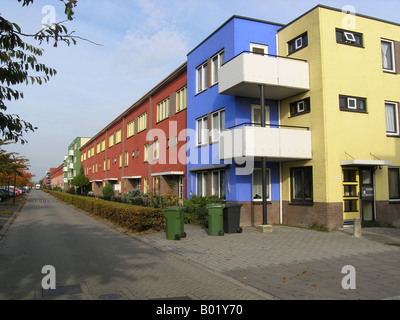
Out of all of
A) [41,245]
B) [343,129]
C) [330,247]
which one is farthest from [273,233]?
[41,245]

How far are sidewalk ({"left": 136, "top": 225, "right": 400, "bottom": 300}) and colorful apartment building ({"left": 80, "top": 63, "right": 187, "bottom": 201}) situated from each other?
354 inches

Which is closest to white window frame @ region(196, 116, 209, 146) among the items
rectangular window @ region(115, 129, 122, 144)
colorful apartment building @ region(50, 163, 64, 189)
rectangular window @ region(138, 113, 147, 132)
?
rectangular window @ region(138, 113, 147, 132)

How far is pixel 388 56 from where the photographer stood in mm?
15570

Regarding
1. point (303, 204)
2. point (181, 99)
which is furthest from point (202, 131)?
point (303, 204)

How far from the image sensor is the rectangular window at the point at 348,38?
1422 cm

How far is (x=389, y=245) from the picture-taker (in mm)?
10180

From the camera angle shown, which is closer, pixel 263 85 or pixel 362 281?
pixel 362 281

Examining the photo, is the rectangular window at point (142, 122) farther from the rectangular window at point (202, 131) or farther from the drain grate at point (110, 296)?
the drain grate at point (110, 296)

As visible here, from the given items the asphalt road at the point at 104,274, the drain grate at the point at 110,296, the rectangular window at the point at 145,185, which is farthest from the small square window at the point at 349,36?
the rectangular window at the point at 145,185

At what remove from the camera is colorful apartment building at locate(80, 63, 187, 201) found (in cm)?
2151

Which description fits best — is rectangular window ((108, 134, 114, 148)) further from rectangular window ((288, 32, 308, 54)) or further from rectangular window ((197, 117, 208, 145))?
rectangular window ((288, 32, 308, 54))

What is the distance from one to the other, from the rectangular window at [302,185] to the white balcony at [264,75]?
132 inches

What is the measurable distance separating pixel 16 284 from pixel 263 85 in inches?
420
